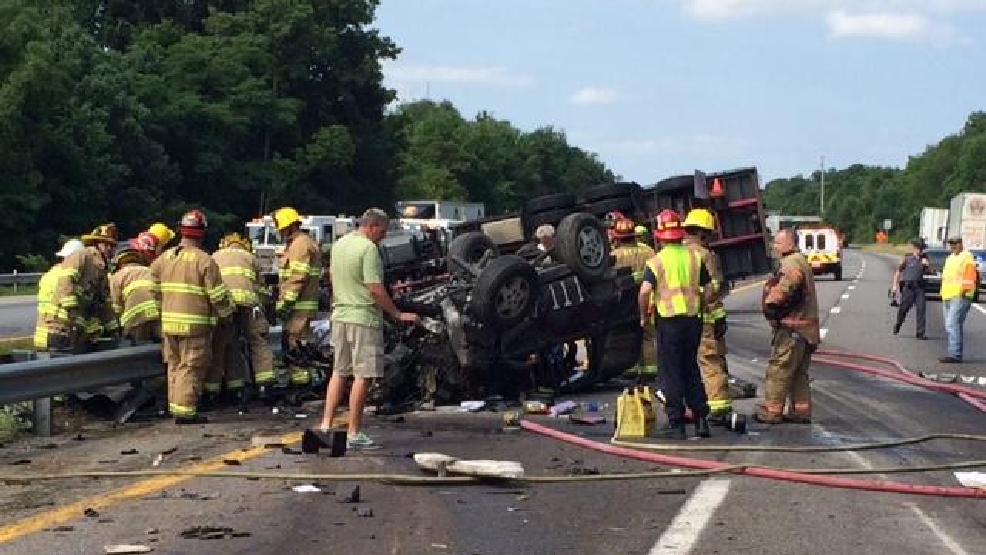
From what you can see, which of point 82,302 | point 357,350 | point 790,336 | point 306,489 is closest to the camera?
point 306,489

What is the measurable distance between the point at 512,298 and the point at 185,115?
44978mm

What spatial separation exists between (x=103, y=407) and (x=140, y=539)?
203 inches

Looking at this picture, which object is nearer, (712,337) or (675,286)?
(675,286)

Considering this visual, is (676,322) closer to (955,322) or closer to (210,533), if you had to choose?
(210,533)

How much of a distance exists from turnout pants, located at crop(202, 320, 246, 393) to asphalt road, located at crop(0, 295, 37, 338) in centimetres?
964

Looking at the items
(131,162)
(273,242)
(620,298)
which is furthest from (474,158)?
(620,298)

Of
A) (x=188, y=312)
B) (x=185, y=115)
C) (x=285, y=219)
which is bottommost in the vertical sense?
(x=188, y=312)

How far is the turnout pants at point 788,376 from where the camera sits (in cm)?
1134

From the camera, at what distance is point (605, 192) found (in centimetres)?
1461

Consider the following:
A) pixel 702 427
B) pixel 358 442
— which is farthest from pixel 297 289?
pixel 702 427

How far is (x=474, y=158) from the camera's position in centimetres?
10625

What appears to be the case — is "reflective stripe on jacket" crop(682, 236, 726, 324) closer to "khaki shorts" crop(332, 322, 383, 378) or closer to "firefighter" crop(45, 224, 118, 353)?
"khaki shorts" crop(332, 322, 383, 378)

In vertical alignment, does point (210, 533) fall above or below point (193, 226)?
below

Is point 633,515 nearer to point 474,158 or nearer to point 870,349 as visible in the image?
point 870,349
